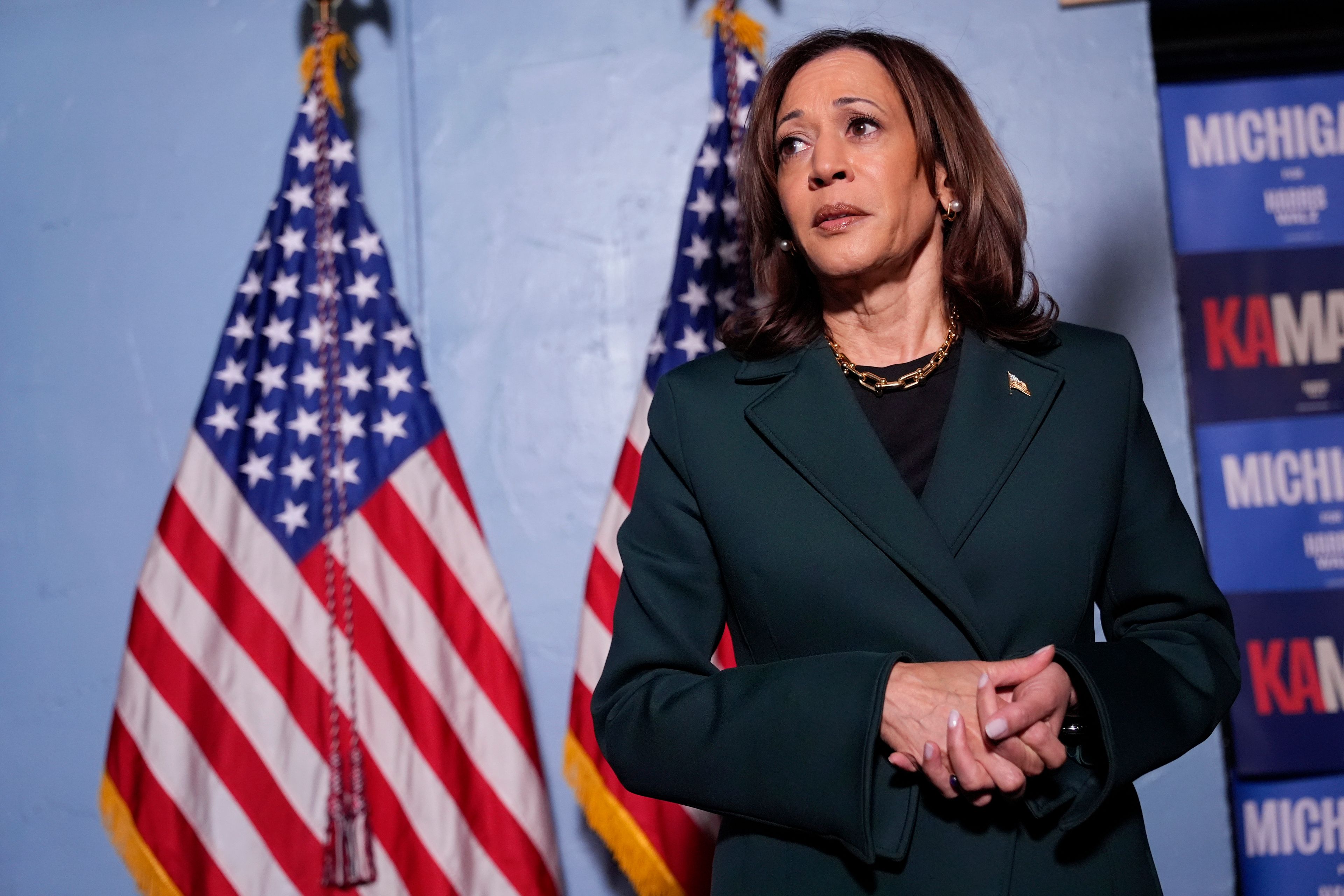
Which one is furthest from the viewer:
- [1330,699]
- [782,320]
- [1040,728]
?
[1330,699]

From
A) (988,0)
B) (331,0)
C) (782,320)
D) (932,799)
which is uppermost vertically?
(331,0)

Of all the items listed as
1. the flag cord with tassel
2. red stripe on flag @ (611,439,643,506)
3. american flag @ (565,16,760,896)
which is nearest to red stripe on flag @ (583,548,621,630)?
american flag @ (565,16,760,896)

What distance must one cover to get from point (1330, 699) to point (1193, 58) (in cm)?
135

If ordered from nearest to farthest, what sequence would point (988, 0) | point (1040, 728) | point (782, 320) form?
point (1040, 728) → point (782, 320) → point (988, 0)

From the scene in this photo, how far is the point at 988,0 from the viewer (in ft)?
7.64

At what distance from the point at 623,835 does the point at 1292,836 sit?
51.5 inches

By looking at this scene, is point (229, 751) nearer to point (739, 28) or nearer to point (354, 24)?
point (354, 24)

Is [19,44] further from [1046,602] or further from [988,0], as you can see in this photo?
[1046,602]

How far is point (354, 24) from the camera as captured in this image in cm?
239

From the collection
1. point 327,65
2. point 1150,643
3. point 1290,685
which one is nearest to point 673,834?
point 1150,643

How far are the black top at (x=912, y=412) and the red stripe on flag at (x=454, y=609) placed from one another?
1.10 metres

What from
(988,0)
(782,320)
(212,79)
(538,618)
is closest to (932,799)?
(782,320)

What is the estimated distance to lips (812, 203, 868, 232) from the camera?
1239 millimetres

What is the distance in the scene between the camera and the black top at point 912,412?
3.90 feet
